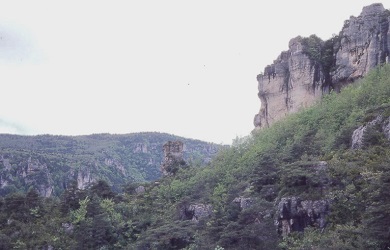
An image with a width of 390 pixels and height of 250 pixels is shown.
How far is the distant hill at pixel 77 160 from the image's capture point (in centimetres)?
12594

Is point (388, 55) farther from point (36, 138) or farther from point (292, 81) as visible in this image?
point (36, 138)

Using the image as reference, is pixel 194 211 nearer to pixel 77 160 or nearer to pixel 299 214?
pixel 299 214

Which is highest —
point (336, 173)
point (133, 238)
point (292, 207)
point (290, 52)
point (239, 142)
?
point (290, 52)

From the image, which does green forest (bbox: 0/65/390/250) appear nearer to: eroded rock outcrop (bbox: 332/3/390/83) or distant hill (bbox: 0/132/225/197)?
eroded rock outcrop (bbox: 332/3/390/83)

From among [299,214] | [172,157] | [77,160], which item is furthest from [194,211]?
[77,160]

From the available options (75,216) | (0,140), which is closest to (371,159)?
(75,216)

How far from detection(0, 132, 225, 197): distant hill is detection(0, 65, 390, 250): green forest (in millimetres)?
38726

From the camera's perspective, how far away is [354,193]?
28.0 meters

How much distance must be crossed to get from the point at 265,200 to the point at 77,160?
12420 centimetres

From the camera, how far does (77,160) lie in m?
149

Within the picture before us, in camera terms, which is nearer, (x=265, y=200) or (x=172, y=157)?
(x=265, y=200)

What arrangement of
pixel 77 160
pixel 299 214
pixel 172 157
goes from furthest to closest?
pixel 77 160 → pixel 172 157 → pixel 299 214

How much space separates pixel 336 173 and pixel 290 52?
4043 cm

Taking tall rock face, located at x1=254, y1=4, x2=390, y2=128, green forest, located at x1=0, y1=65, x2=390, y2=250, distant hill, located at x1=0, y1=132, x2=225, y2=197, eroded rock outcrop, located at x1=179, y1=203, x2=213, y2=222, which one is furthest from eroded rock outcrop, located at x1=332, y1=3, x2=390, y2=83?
distant hill, located at x1=0, y1=132, x2=225, y2=197
